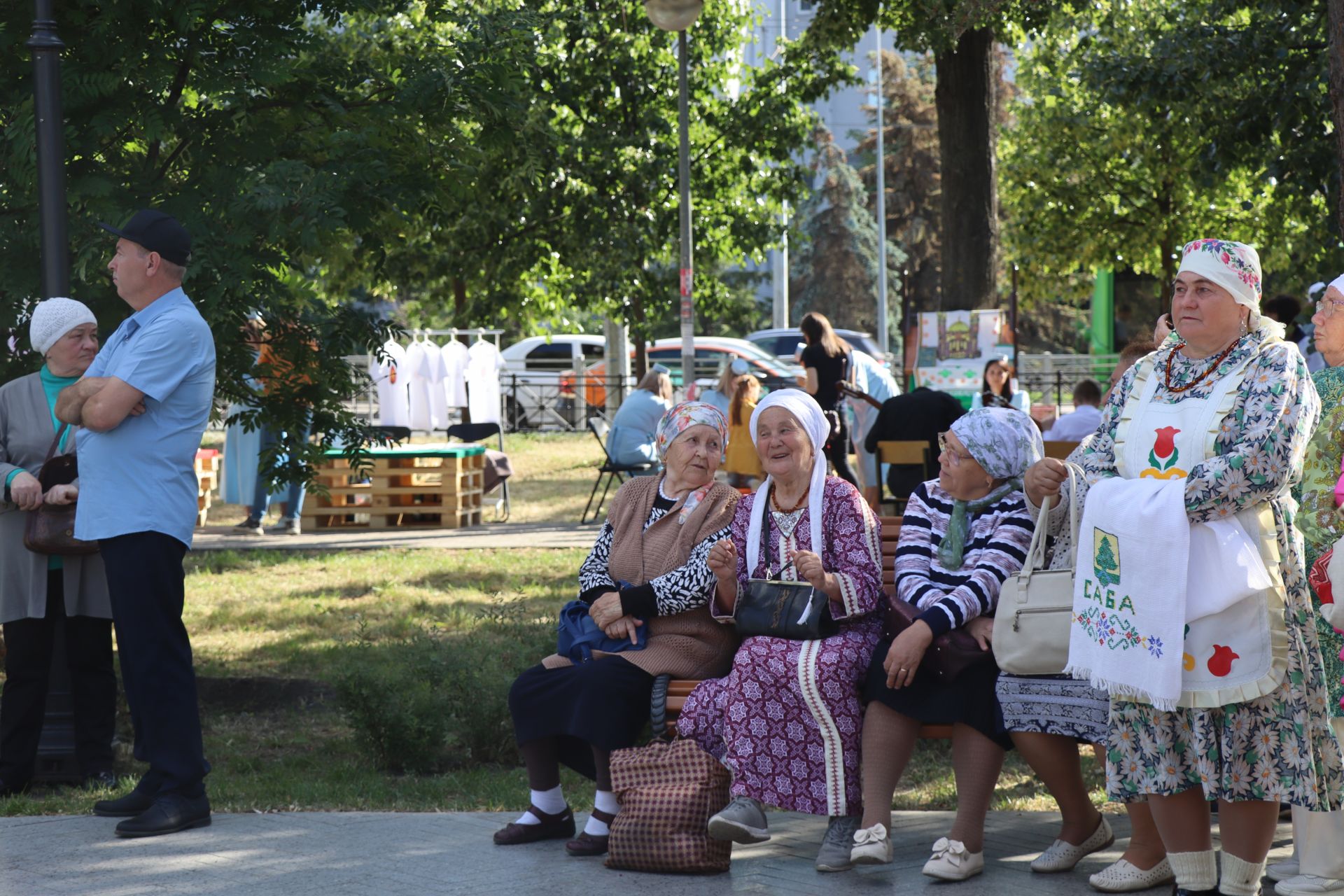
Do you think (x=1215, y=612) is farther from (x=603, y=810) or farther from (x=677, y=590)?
(x=603, y=810)

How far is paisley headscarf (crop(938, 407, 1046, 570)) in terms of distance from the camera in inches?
201

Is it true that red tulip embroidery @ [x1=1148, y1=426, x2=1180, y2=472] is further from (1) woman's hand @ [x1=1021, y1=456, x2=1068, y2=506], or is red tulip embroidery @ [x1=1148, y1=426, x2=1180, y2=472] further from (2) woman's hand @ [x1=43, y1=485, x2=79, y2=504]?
(2) woman's hand @ [x1=43, y1=485, x2=79, y2=504]

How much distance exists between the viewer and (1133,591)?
428 cm

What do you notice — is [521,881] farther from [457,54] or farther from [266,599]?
[266,599]

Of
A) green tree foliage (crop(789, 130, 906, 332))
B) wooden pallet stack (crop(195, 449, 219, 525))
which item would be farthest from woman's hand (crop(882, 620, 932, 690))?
green tree foliage (crop(789, 130, 906, 332))

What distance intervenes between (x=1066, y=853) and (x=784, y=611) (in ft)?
3.96

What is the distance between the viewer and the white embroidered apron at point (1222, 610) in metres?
4.19

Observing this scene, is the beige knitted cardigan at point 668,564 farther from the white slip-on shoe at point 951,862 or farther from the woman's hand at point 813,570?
the white slip-on shoe at point 951,862

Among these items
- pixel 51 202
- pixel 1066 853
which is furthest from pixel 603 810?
pixel 51 202

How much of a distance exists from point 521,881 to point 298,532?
1105 cm

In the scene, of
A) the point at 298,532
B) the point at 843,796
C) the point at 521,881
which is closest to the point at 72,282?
the point at 521,881

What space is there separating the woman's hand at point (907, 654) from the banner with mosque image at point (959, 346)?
7825 millimetres

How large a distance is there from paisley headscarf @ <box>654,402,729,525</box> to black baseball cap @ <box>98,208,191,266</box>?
6.24 ft

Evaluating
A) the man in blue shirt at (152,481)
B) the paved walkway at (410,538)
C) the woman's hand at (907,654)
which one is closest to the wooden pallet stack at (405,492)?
the paved walkway at (410,538)
